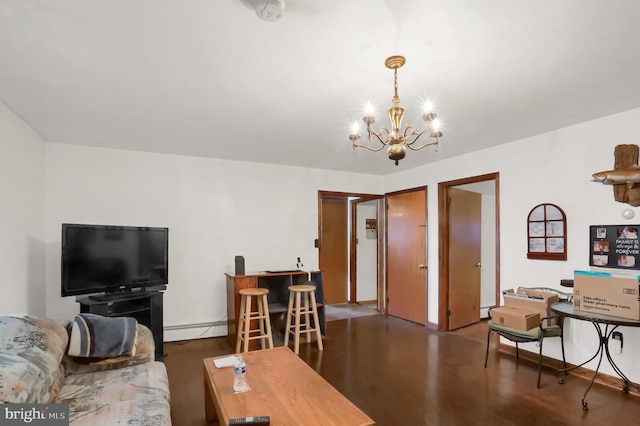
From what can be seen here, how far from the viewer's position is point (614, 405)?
2514 millimetres

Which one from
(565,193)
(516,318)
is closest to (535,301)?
(516,318)

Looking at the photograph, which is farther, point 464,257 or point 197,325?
point 464,257

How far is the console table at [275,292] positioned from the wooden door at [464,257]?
1841 mm

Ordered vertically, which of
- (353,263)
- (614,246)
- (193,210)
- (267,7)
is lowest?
(353,263)

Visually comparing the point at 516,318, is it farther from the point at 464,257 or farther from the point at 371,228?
the point at 371,228

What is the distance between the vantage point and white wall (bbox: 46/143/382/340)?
3615mm

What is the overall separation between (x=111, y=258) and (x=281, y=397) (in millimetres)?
2376

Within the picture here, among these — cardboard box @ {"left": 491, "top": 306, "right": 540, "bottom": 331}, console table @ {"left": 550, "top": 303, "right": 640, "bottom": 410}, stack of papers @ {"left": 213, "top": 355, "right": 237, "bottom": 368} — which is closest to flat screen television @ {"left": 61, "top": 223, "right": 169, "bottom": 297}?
stack of papers @ {"left": 213, "top": 355, "right": 237, "bottom": 368}

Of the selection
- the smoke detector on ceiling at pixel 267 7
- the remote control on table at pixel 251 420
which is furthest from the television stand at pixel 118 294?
the smoke detector on ceiling at pixel 267 7

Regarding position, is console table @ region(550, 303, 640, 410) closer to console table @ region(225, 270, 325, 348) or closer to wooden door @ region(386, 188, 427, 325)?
wooden door @ region(386, 188, 427, 325)

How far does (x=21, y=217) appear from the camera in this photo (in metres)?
2.89

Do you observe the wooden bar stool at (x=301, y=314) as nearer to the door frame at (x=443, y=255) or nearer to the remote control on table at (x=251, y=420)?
the door frame at (x=443, y=255)

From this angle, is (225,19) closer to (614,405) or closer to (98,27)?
(98,27)

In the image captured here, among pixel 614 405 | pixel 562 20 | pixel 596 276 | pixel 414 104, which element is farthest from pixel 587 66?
pixel 614 405
